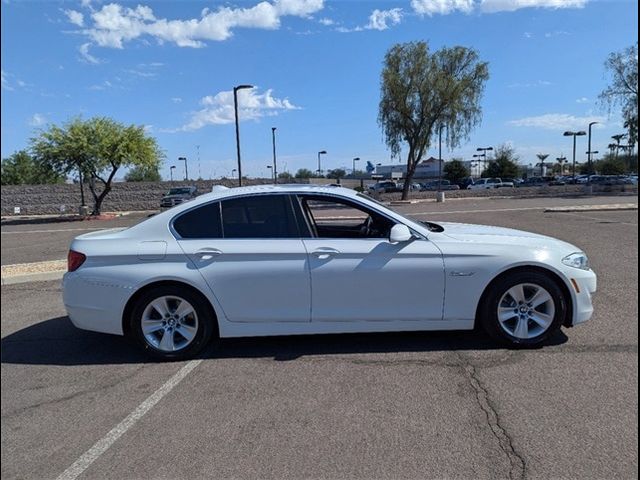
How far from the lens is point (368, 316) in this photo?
4477 millimetres

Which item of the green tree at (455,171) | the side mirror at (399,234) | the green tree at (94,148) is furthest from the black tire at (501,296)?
the green tree at (455,171)

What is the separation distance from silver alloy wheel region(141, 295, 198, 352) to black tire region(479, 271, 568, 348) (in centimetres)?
266

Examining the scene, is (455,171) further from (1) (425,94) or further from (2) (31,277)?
(2) (31,277)

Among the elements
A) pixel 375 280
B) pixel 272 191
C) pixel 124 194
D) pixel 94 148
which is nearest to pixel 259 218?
pixel 272 191

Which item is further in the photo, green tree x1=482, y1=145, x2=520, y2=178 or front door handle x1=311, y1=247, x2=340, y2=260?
green tree x1=482, y1=145, x2=520, y2=178

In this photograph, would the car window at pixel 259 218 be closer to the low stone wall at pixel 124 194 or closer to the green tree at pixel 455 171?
the low stone wall at pixel 124 194

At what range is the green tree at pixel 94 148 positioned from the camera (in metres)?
28.4

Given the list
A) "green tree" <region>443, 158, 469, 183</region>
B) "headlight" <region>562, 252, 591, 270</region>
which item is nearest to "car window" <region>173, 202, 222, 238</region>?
"headlight" <region>562, 252, 591, 270</region>

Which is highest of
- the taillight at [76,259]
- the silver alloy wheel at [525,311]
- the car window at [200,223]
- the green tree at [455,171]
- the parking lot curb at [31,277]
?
the green tree at [455,171]

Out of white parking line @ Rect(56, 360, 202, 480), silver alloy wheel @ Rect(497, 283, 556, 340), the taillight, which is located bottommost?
white parking line @ Rect(56, 360, 202, 480)

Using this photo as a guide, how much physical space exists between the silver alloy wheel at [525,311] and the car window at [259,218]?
2.02 meters

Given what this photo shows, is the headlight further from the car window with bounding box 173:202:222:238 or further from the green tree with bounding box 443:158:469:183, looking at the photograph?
the green tree with bounding box 443:158:469:183

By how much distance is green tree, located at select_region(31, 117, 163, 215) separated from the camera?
93.1 ft

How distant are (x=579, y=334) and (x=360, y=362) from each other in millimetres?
2295
